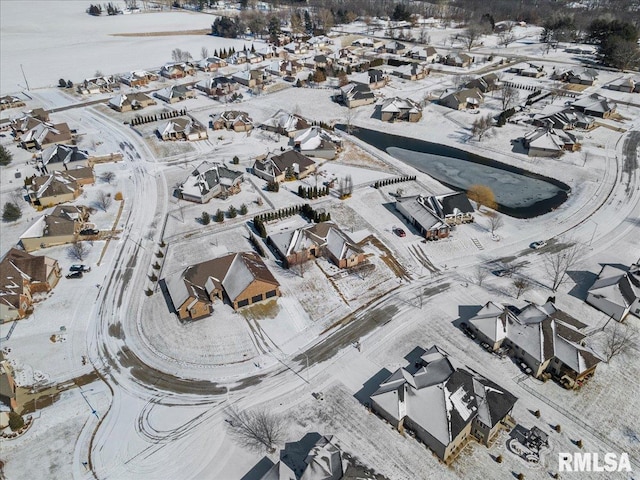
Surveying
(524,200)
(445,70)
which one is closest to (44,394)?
(524,200)

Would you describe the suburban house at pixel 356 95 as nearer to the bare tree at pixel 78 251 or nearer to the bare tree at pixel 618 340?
the bare tree at pixel 78 251

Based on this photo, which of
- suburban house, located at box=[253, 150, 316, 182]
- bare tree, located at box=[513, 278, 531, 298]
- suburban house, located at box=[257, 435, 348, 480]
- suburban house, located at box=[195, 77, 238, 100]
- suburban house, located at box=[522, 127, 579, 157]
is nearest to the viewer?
suburban house, located at box=[257, 435, 348, 480]

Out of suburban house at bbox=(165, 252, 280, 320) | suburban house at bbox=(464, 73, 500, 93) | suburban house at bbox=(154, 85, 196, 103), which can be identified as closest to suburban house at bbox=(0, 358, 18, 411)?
suburban house at bbox=(165, 252, 280, 320)

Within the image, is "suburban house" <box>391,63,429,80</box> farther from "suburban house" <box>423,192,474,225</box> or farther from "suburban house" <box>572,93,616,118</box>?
"suburban house" <box>423,192,474,225</box>

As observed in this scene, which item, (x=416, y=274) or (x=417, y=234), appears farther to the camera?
(x=417, y=234)

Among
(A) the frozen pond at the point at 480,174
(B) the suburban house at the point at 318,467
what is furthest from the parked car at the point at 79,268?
(A) the frozen pond at the point at 480,174

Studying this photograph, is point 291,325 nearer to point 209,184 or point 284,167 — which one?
point 209,184

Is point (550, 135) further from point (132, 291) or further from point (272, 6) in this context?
point (272, 6)
